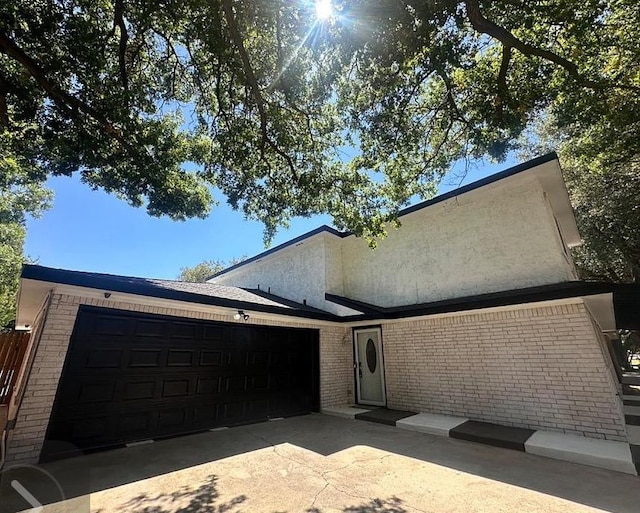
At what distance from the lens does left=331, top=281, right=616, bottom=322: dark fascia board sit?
5.68 meters

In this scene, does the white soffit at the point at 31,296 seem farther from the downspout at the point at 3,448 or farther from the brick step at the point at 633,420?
the brick step at the point at 633,420

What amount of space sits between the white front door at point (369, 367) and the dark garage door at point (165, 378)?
1.74m

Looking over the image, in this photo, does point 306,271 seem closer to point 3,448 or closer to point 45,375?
point 45,375

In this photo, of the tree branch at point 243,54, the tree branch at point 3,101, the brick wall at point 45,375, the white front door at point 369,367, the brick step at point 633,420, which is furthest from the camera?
the white front door at point 369,367

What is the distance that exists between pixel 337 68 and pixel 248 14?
6.33 feet

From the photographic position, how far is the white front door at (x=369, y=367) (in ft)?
29.9

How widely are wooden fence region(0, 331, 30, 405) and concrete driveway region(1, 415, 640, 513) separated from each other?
5264 millimetres

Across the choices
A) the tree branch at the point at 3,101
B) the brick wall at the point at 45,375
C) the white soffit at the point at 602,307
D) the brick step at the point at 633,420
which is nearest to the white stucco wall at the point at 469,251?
the white soffit at the point at 602,307

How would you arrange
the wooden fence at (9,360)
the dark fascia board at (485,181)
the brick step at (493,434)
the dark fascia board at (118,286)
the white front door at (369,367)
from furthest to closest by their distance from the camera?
the white front door at (369,367) < the wooden fence at (9,360) < the dark fascia board at (485,181) < the brick step at (493,434) < the dark fascia board at (118,286)

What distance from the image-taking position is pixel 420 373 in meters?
8.09

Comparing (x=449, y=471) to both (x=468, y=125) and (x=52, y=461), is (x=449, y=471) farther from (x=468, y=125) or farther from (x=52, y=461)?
(x=468, y=125)

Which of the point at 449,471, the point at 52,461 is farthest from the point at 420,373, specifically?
the point at 52,461

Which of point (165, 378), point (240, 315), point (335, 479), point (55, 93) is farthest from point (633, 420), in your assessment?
point (55, 93)

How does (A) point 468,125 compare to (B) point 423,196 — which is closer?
(A) point 468,125
